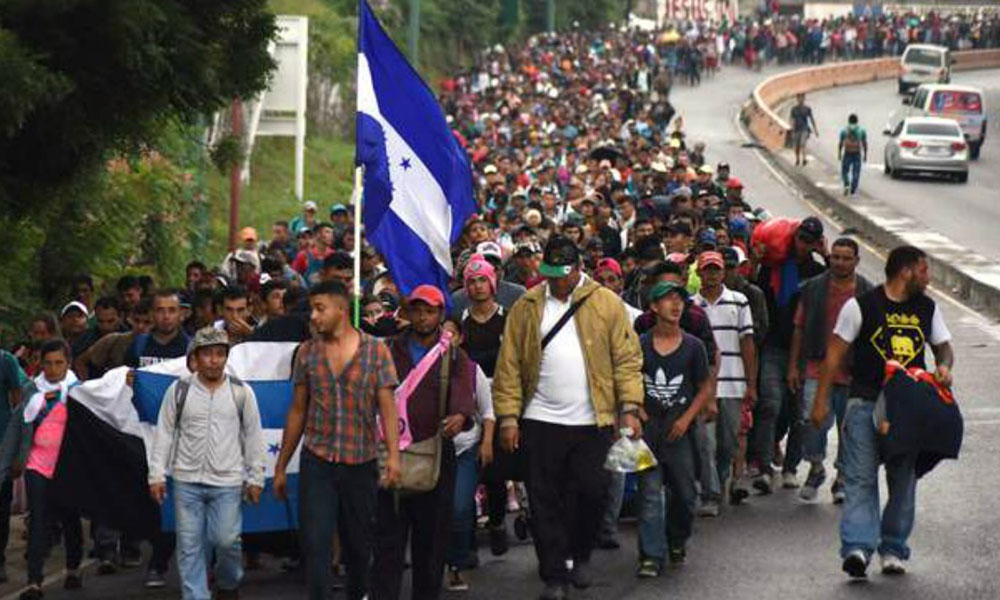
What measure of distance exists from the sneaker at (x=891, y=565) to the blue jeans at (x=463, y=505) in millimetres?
2192

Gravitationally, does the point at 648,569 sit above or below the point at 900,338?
below

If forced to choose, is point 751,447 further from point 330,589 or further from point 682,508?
point 330,589

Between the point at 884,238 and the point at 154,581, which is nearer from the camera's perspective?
the point at 154,581

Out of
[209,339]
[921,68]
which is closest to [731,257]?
[209,339]

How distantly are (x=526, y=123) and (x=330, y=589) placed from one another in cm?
3517

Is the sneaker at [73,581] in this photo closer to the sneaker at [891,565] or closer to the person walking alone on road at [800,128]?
the sneaker at [891,565]

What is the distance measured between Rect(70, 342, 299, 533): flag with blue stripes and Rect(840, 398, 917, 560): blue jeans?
9.57 feet

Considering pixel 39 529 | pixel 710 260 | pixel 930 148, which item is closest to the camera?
pixel 39 529

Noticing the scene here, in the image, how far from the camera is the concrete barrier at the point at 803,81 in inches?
2277

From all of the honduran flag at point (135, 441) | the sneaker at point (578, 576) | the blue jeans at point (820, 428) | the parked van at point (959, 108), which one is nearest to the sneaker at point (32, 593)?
the honduran flag at point (135, 441)

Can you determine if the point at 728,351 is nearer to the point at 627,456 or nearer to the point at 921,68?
the point at 627,456

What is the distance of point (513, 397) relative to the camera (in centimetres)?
1181

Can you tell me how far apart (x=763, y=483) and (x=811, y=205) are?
28.3 meters

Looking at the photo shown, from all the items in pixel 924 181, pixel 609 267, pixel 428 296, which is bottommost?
pixel 924 181
